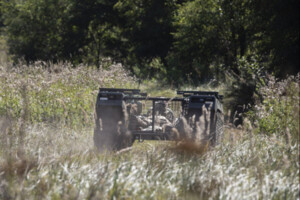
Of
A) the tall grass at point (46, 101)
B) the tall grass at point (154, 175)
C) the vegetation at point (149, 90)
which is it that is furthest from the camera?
the tall grass at point (46, 101)

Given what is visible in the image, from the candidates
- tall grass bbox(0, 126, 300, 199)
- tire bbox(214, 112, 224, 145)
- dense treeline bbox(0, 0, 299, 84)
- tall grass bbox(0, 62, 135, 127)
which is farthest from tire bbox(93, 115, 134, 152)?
dense treeline bbox(0, 0, 299, 84)

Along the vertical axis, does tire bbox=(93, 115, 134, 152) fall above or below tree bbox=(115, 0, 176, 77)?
below

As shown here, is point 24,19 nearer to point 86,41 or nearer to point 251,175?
point 86,41

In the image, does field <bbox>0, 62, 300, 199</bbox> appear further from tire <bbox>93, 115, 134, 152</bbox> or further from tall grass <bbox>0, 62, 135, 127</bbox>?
tall grass <bbox>0, 62, 135, 127</bbox>

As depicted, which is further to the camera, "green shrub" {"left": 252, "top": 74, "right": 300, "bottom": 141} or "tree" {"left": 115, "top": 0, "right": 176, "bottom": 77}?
"tree" {"left": 115, "top": 0, "right": 176, "bottom": 77}

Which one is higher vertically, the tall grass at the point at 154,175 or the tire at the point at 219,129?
the tire at the point at 219,129

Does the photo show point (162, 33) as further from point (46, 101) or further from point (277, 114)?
point (277, 114)

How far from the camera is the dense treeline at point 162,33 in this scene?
595 inches

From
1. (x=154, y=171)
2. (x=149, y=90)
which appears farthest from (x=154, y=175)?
(x=149, y=90)

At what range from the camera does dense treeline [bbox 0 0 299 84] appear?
15113 millimetres

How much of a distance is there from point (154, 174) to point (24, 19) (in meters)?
31.0

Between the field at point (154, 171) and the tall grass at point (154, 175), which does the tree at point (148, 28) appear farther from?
the tall grass at point (154, 175)

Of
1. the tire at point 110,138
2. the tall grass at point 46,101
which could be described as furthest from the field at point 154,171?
the tall grass at point 46,101

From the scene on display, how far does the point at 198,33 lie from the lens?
74.6 feet
